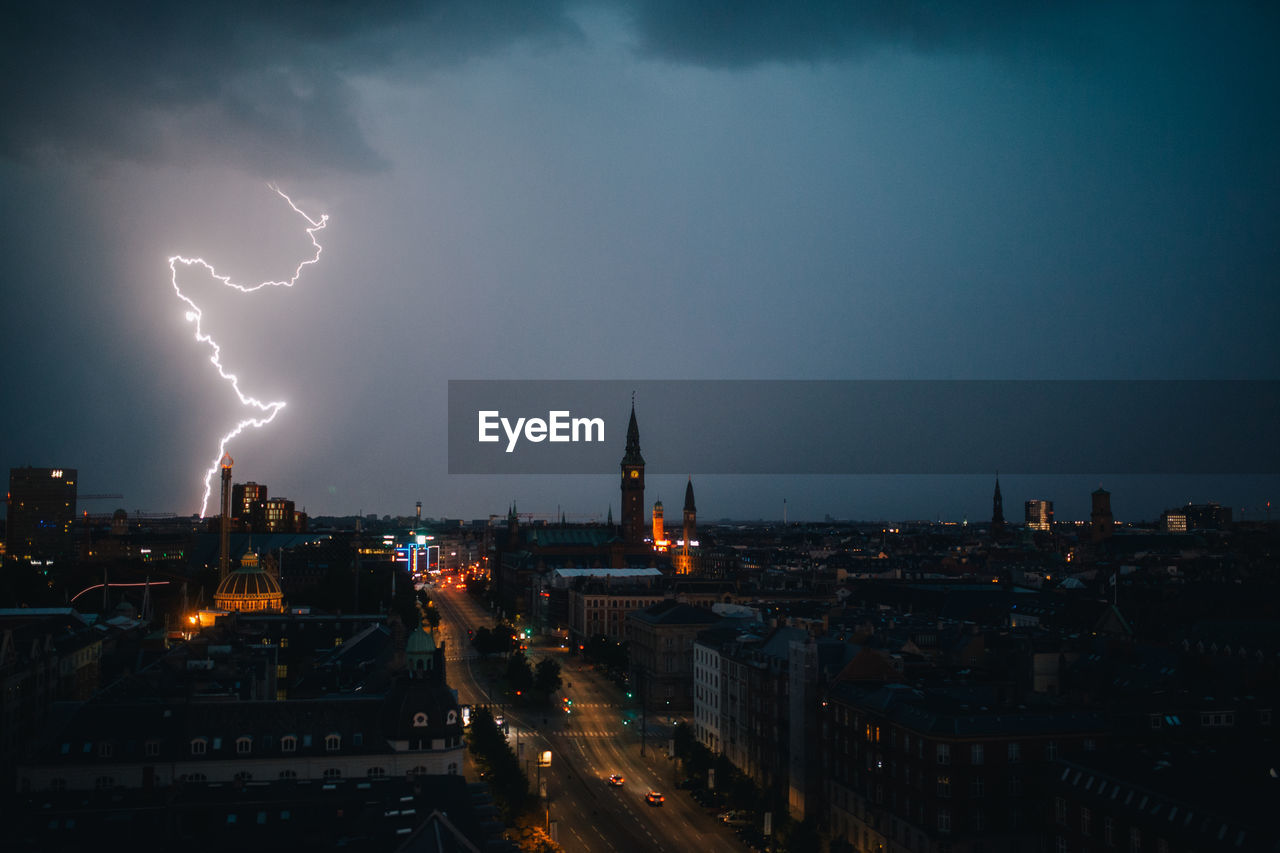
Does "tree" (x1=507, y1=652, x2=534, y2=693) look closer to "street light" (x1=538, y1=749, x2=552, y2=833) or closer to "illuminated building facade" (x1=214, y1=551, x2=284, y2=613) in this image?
"street light" (x1=538, y1=749, x2=552, y2=833)

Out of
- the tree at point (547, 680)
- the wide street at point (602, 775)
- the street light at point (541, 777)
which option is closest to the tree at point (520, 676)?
the tree at point (547, 680)

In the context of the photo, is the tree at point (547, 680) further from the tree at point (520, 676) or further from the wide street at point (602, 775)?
the wide street at point (602, 775)

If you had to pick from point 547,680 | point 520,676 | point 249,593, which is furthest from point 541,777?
point 249,593

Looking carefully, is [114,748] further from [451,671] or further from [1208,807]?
[451,671]

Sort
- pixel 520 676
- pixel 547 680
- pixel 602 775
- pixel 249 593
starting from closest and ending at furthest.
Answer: pixel 602 775, pixel 547 680, pixel 520 676, pixel 249 593

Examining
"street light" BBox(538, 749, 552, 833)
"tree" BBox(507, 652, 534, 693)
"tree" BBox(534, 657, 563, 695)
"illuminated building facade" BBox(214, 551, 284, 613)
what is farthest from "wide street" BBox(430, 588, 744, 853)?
"illuminated building facade" BBox(214, 551, 284, 613)

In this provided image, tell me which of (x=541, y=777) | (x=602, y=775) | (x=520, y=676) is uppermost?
(x=520, y=676)

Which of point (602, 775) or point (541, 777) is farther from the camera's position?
point (602, 775)

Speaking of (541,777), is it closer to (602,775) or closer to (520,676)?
(602,775)

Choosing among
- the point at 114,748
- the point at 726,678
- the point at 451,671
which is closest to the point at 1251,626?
the point at 726,678
